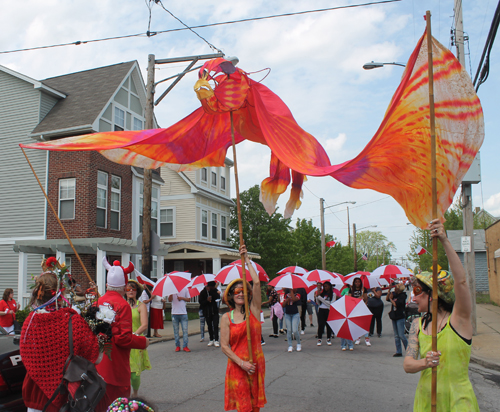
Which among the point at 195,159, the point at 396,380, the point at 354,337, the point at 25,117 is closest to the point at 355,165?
the point at 195,159

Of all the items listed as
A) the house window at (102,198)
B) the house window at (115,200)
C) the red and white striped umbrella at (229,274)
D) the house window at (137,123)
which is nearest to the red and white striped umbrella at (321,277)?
the red and white striped umbrella at (229,274)

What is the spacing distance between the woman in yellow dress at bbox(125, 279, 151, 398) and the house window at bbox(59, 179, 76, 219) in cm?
1426

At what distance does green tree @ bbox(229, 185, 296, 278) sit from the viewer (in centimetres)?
3528

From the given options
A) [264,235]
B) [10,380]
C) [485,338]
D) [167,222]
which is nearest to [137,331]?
[10,380]

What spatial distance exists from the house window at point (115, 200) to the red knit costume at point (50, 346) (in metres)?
18.0

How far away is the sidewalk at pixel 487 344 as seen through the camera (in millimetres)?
9750

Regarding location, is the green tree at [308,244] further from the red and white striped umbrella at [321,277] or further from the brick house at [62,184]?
the red and white striped umbrella at [321,277]

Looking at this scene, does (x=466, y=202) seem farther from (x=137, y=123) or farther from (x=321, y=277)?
(x=137, y=123)

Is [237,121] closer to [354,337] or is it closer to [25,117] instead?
[354,337]

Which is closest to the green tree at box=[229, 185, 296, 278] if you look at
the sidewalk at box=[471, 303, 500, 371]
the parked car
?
the sidewalk at box=[471, 303, 500, 371]

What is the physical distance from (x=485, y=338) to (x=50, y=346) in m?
13.0

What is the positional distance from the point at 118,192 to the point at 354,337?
48.1 ft

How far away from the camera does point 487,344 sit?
11906 mm

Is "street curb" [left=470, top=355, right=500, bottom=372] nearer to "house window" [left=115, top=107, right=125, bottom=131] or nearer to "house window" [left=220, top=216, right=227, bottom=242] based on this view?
"house window" [left=115, top=107, right=125, bottom=131]
